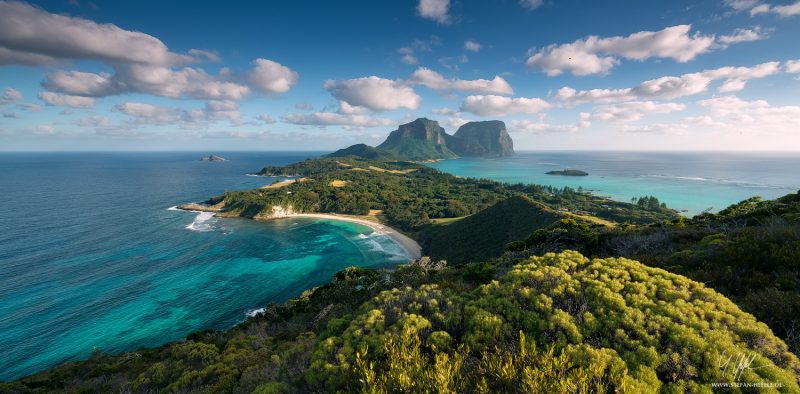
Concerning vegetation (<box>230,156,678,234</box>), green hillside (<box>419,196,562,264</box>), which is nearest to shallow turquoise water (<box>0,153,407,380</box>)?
green hillside (<box>419,196,562,264</box>)

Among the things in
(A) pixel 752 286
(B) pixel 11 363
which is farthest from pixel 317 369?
(B) pixel 11 363

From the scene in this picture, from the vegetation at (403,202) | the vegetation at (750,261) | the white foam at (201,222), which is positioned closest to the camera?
the vegetation at (750,261)
